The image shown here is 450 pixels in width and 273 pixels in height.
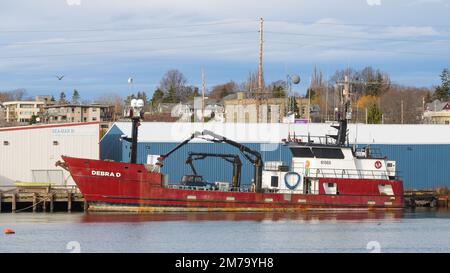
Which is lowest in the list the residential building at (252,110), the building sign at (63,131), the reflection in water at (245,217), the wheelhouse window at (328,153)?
the reflection in water at (245,217)

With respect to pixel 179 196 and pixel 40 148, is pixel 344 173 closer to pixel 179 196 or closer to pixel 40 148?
pixel 179 196

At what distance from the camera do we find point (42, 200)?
57938 mm

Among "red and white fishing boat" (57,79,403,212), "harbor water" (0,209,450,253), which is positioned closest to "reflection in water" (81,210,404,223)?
"harbor water" (0,209,450,253)

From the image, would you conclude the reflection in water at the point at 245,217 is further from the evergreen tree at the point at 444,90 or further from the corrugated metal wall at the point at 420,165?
the evergreen tree at the point at 444,90

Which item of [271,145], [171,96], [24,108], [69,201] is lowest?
[69,201]

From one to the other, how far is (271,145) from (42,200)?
16.6 meters

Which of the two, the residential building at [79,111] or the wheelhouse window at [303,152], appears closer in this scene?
the wheelhouse window at [303,152]

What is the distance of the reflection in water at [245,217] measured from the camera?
51.3 meters

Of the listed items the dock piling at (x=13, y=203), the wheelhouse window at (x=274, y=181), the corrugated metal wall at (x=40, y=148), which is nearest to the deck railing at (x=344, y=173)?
the wheelhouse window at (x=274, y=181)

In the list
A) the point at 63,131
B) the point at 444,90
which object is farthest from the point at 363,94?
the point at 63,131

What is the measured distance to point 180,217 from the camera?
52.7 m

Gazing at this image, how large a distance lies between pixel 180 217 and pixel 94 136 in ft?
46.0

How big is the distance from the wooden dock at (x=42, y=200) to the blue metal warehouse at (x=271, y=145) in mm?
6539
